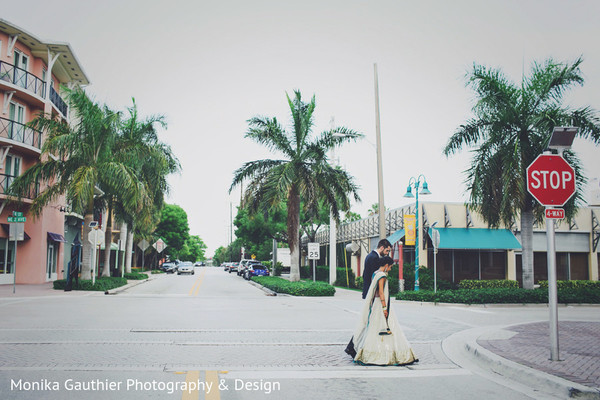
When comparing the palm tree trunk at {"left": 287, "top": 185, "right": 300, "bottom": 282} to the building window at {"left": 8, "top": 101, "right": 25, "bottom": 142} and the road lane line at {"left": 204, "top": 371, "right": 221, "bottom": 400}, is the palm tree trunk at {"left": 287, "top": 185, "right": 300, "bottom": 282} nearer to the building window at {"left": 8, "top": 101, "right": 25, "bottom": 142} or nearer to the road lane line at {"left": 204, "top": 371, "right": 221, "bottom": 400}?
the building window at {"left": 8, "top": 101, "right": 25, "bottom": 142}

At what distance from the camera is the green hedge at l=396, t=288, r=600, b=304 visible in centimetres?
1933

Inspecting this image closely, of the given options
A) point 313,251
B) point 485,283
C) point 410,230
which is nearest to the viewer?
point 410,230

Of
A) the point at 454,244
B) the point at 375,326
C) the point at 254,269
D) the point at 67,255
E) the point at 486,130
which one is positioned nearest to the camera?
the point at 375,326

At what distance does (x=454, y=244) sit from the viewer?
2755 centimetres

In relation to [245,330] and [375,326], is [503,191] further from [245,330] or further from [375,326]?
[375,326]

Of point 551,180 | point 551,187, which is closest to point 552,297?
point 551,187

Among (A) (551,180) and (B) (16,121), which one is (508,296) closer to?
(A) (551,180)

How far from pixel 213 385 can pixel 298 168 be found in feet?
61.8

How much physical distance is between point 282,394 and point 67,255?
3940 cm

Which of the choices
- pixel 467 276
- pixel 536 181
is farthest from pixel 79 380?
pixel 467 276

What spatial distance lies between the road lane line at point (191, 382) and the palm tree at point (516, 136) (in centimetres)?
1517

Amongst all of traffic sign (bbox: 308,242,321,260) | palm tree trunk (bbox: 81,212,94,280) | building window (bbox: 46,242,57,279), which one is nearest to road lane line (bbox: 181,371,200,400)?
traffic sign (bbox: 308,242,321,260)

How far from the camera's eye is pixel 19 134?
96.9 feet

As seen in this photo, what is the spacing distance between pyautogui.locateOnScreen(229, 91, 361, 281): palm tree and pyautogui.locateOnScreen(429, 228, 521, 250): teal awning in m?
6.13
